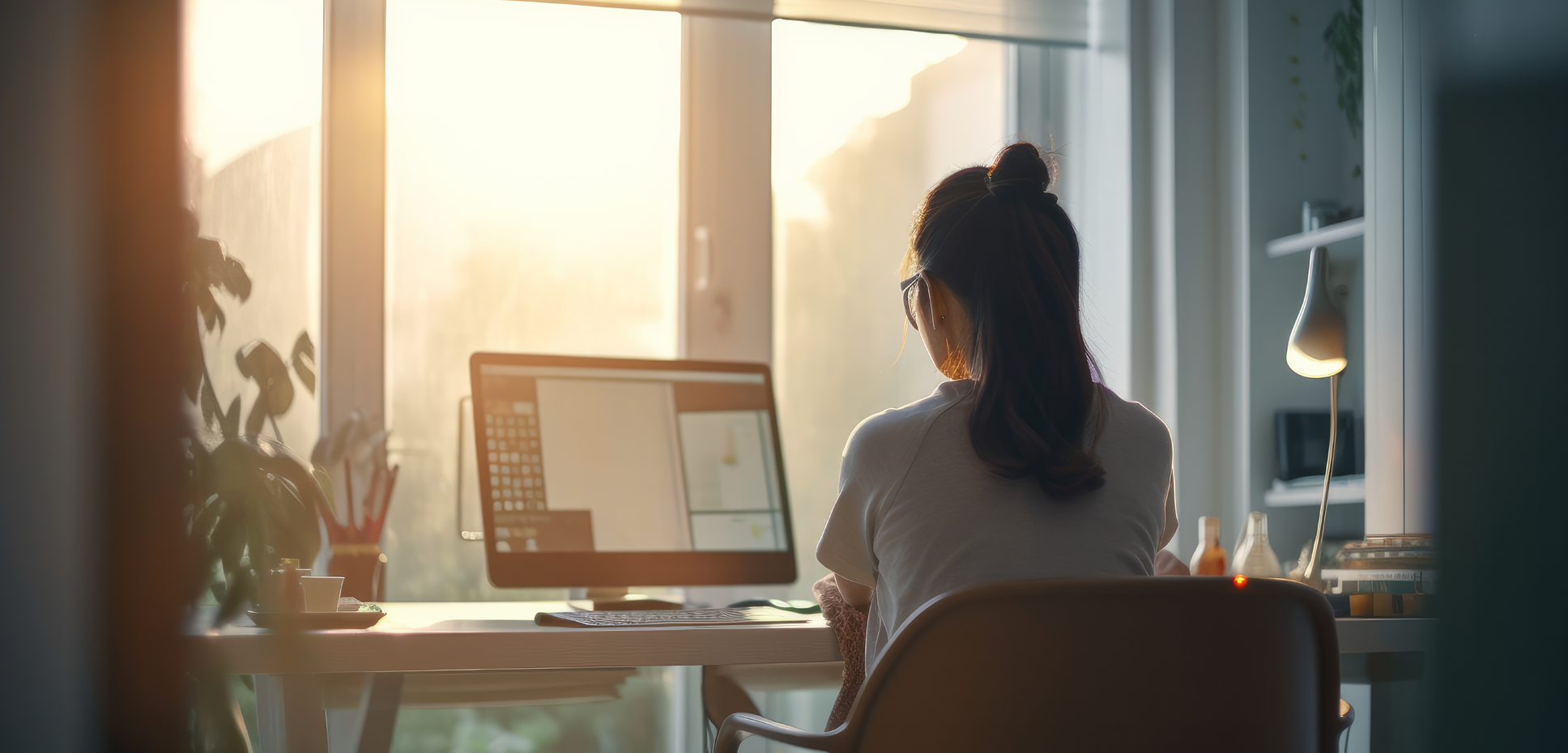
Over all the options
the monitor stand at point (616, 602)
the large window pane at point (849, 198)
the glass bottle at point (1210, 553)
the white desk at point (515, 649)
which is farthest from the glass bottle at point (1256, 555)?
the monitor stand at point (616, 602)

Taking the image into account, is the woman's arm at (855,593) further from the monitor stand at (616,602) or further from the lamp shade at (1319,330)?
the lamp shade at (1319,330)

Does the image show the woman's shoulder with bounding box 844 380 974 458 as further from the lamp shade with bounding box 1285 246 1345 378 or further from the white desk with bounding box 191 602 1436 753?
Answer: the lamp shade with bounding box 1285 246 1345 378

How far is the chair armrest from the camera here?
0.87m

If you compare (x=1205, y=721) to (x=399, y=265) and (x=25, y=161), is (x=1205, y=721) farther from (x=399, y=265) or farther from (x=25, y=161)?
(x=399, y=265)

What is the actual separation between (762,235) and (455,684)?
1.02 metres

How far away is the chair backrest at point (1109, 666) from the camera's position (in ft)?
2.54

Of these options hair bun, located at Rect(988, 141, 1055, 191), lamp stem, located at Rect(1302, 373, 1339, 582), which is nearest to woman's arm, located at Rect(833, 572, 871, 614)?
hair bun, located at Rect(988, 141, 1055, 191)

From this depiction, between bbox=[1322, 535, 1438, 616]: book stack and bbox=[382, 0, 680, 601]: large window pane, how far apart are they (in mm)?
1259

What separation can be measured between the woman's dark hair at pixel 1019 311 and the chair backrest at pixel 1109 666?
240 millimetres

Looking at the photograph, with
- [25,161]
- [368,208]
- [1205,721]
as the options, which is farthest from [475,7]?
[25,161]

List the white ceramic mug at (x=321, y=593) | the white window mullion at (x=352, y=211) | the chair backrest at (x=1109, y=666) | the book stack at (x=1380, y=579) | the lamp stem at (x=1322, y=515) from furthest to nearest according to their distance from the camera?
the white window mullion at (x=352, y=211) < the lamp stem at (x=1322, y=515) < the book stack at (x=1380, y=579) < the white ceramic mug at (x=321, y=593) < the chair backrest at (x=1109, y=666)

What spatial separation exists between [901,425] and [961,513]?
0.11 metres

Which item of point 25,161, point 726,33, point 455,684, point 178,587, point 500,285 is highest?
point 726,33

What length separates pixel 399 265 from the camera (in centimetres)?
209
